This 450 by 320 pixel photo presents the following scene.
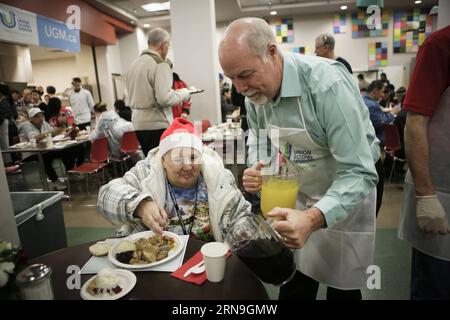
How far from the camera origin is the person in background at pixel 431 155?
1209 mm

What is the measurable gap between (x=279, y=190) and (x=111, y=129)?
4530 mm

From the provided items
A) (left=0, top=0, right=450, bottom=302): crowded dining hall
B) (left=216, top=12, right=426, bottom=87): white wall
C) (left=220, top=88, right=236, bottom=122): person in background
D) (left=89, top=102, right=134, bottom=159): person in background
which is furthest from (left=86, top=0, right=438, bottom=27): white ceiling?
(left=0, top=0, right=450, bottom=302): crowded dining hall

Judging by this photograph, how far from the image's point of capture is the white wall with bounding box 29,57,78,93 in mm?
12664

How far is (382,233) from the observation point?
3100 millimetres

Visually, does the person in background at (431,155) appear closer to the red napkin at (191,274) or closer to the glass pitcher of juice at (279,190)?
the glass pitcher of juice at (279,190)

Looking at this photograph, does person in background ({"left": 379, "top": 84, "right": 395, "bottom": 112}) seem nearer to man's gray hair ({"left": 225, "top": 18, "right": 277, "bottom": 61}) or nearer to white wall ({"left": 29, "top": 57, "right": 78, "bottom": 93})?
man's gray hair ({"left": 225, "top": 18, "right": 277, "bottom": 61})

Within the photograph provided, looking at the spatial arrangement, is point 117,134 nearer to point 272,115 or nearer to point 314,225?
point 272,115

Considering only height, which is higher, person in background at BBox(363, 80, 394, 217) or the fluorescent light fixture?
the fluorescent light fixture

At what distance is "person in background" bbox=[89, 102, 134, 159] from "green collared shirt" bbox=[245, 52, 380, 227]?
4.34m

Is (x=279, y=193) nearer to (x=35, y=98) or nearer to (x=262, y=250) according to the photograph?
(x=262, y=250)

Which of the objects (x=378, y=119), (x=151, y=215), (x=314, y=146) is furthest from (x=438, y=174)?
(x=378, y=119)

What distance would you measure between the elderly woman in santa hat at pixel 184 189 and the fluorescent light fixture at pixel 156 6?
26.7 feet

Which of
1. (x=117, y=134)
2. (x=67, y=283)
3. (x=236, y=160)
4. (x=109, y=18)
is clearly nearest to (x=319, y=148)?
(x=67, y=283)
